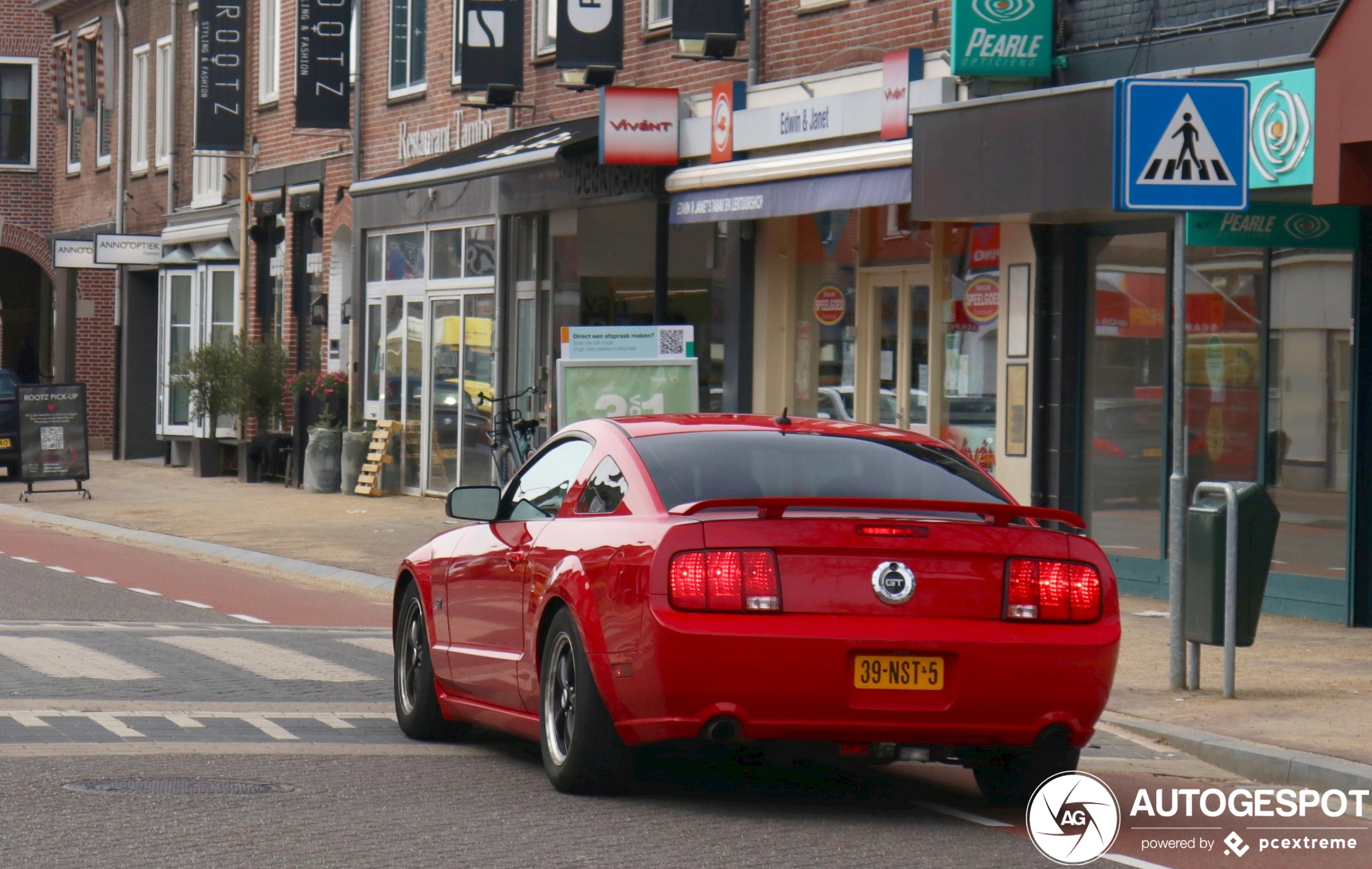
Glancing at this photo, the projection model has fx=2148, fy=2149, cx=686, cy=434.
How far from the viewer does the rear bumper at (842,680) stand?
6758mm

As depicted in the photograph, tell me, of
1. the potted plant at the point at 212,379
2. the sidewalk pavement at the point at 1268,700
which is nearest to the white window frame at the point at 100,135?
the potted plant at the point at 212,379

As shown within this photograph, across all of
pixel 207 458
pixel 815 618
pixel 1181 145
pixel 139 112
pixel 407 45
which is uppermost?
pixel 139 112

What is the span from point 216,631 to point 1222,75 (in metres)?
7.14

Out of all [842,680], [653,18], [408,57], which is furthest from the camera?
[408,57]

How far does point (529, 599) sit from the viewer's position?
25.5 ft

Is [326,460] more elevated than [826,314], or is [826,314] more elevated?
[826,314]

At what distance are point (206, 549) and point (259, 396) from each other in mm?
10171

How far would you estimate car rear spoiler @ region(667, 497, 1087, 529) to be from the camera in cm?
693

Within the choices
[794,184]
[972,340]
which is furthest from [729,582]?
[794,184]

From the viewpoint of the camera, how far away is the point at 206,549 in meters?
19.9

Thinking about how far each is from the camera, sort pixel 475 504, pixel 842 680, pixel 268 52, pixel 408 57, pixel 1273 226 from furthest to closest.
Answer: pixel 268 52 < pixel 408 57 < pixel 1273 226 < pixel 475 504 < pixel 842 680

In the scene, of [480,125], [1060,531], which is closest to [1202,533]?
[1060,531]

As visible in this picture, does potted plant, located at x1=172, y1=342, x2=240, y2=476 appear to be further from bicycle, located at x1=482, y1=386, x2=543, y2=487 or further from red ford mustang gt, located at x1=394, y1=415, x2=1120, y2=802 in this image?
red ford mustang gt, located at x1=394, y1=415, x2=1120, y2=802

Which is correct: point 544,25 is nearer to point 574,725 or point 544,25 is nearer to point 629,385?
point 629,385
